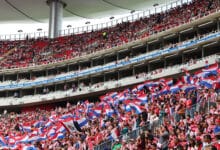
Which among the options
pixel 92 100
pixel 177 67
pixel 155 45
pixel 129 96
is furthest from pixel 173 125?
pixel 92 100

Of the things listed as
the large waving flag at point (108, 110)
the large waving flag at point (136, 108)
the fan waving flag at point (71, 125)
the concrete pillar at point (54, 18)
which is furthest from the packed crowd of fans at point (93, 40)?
the fan waving flag at point (71, 125)

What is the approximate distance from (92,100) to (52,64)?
7780 millimetres

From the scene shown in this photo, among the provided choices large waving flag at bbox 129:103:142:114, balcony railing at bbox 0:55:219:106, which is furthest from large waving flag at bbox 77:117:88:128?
balcony railing at bbox 0:55:219:106

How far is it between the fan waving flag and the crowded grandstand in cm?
5

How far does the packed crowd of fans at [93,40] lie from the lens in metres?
43.3

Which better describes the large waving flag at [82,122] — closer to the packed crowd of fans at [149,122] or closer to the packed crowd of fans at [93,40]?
the packed crowd of fans at [149,122]

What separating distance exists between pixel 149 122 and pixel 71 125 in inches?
256

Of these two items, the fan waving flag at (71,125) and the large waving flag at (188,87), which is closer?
the large waving flag at (188,87)

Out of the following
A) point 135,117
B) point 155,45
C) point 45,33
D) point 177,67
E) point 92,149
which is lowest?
point 92,149

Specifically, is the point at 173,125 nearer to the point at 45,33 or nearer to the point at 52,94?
the point at 52,94

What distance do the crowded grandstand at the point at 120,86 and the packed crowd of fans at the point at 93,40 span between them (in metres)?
0.17

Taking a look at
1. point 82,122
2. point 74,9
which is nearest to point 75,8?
point 74,9

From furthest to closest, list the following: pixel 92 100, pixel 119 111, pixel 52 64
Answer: pixel 52 64
pixel 92 100
pixel 119 111

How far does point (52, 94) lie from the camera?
158 feet
